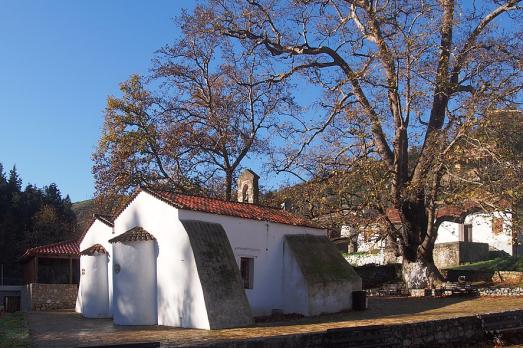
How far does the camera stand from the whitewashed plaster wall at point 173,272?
52.5 ft

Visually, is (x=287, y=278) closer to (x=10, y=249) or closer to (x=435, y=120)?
(x=435, y=120)

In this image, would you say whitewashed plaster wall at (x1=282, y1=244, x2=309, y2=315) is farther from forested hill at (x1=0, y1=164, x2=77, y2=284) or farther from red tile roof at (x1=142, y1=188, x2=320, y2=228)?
forested hill at (x1=0, y1=164, x2=77, y2=284)

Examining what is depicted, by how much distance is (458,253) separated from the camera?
34.5 meters

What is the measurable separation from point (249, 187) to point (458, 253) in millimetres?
16523

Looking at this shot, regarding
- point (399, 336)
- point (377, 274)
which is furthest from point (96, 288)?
point (399, 336)

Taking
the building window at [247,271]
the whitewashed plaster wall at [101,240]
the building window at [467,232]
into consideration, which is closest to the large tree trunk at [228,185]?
the whitewashed plaster wall at [101,240]

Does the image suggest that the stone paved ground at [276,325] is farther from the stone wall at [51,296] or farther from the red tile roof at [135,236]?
the stone wall at [51,296]

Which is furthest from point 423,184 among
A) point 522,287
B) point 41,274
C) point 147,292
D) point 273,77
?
point 41,274

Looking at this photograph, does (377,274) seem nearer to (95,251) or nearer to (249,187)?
(249,187)

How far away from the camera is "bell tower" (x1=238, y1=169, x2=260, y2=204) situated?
2483 centimetres

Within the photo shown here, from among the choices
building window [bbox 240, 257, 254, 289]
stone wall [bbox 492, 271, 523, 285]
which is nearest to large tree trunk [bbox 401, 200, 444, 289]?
stone wall [bbox 492, 271, 523, 285]

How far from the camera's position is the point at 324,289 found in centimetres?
1991

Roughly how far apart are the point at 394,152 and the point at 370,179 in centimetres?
283

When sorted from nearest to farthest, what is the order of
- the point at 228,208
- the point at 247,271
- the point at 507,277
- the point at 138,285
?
1. the point at 138,285
2. the point at 247,271
3. the point at 228,208
4. the point at 507,277
